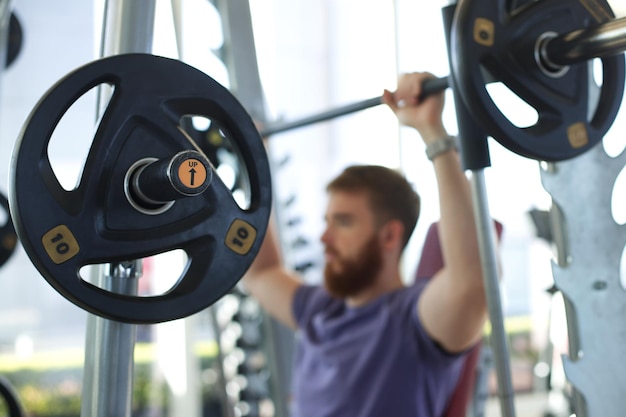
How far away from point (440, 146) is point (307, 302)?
2.39ft

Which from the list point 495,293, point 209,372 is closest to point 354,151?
point 209,372

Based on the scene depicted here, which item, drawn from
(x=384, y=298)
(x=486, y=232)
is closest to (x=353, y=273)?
(x=384, y=298)

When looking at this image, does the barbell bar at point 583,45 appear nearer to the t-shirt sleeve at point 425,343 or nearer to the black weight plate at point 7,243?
the t-shirt sleeve at point 425,343

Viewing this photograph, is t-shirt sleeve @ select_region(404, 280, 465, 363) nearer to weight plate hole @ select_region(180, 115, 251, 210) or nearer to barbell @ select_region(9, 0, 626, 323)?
weight plate hole @ select_region(180, 115, 251, 210)

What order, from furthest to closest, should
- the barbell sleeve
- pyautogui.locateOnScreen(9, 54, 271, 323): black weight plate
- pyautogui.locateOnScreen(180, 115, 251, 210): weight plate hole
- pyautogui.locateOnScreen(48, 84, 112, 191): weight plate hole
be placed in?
pyautogui.locateOnScreen(48, 84, 112, 191): weight plate hole
pyautogui.locateOnScreen(180, 115, 251, 210): weight plate hole
the barbell sleeve
pyautogui.locateOnScreen(9, 54, 271, 323): black weight plate

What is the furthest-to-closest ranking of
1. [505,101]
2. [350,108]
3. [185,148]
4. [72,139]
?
[72,139] → [350,108] → [505,101] → [185,148]

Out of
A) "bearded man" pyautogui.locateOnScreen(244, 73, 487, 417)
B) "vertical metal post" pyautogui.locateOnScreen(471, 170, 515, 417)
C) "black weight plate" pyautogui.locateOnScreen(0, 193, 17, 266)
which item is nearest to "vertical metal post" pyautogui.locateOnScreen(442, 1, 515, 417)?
"vertical metal post" pyautogui.locateOnScreen(471, 170, 515, 417)

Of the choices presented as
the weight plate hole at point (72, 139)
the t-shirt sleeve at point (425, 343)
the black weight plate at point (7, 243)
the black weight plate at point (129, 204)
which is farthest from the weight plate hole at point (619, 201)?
the weight plate hole at point (72, 139)

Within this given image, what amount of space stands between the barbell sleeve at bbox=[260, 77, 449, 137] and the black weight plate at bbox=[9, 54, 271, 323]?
1.34 ft

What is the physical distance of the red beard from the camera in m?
1.72

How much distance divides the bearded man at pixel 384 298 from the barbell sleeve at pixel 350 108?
22 mm

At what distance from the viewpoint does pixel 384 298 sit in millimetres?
1711

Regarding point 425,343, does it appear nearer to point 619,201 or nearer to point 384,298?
point 384,298

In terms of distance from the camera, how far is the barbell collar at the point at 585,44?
80 centimetres
